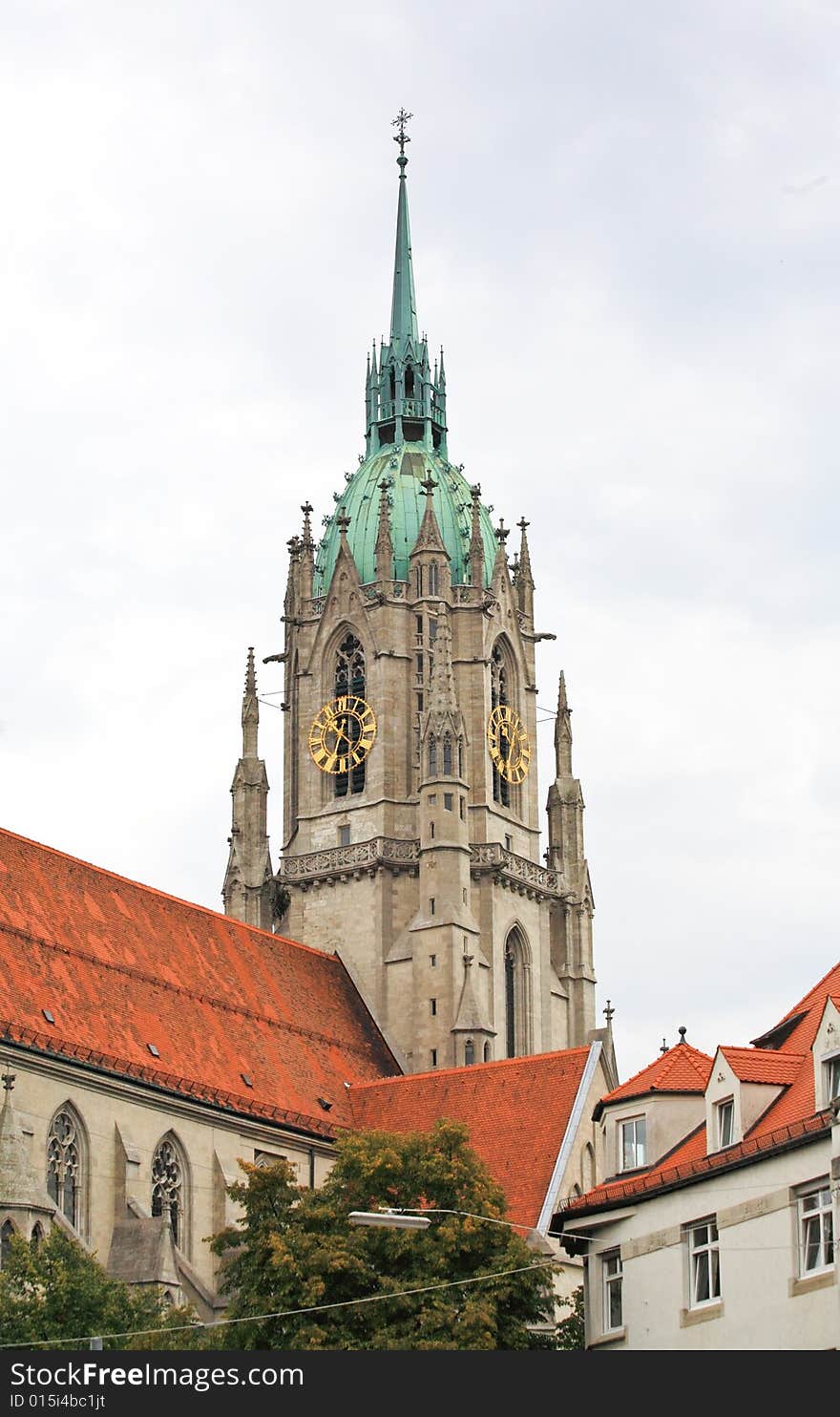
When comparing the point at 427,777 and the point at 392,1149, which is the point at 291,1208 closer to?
the point at 392,1149

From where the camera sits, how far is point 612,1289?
44.7 m

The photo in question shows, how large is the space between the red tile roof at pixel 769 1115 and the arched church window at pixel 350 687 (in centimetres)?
4288

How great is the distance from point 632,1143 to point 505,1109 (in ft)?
87.3

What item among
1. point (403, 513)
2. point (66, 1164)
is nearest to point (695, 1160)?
point (66, 1164)

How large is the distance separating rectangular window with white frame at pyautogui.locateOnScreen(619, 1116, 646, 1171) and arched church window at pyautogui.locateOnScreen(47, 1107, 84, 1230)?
20615 millimetres

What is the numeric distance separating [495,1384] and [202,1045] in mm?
41455

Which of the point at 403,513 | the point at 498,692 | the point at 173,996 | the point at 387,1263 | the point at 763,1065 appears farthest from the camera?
the point at 403,513

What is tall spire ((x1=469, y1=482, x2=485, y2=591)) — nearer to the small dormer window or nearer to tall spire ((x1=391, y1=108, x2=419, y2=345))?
tall spire ((x1=391, y1=108, x2=419, y2=345))

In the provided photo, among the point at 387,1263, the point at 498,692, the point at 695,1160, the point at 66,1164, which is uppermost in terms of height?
the point at 498,692

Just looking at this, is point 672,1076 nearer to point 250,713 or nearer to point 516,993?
point 516,993

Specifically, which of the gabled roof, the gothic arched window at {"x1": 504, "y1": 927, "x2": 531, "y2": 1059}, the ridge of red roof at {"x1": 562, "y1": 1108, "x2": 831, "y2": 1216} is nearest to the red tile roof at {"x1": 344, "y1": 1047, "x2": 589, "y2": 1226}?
the gothic arched window at {"x1": 504, "y1": 927, "x2": 531, "y2": 1059}

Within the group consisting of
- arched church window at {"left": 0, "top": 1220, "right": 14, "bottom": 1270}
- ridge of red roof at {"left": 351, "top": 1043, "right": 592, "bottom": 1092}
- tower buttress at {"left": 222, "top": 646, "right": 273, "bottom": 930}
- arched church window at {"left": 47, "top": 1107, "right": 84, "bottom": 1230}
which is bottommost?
arched church window at {"left": 0, "top": 1220, "right": 14, "bottom": 1270}

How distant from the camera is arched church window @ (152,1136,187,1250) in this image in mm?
67812

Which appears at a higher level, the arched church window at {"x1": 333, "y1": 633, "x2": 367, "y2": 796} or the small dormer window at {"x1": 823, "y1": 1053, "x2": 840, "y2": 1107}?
the arched church window at {"x1": 333, "y1": 633, "x2": 367, "y2": 796}
